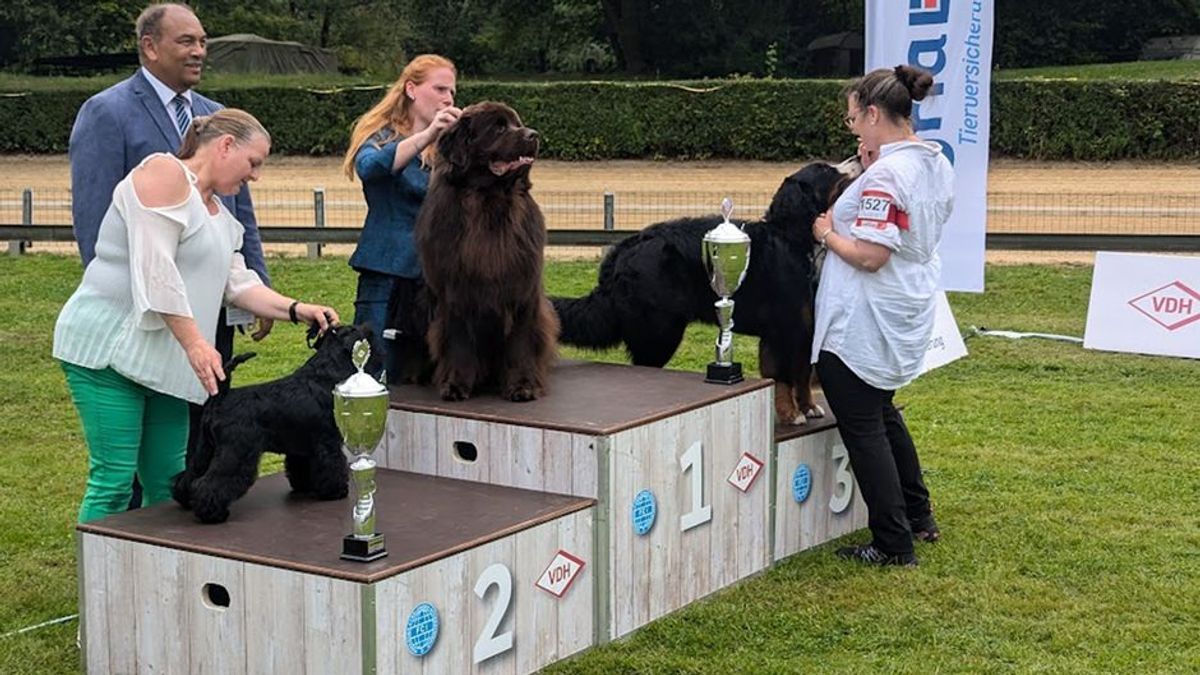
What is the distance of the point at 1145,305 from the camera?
929 cm

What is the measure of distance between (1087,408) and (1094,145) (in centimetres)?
1670

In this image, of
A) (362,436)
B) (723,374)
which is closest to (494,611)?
(362,436)

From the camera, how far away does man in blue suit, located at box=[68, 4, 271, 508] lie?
439cm

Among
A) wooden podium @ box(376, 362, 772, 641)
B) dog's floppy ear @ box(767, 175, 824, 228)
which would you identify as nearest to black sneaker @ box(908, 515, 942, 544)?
wooden podium @ box(376, 362, 772, 641)

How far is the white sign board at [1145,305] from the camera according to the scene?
9.02 m

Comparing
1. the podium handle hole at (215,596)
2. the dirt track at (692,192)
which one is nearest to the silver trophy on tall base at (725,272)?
the podium handle hole at (215,596)

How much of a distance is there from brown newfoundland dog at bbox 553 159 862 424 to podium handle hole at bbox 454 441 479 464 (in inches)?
45.4

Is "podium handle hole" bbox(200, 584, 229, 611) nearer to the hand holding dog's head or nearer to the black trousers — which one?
the hand holding dog's head

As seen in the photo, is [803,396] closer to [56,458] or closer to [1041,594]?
[1041,594]

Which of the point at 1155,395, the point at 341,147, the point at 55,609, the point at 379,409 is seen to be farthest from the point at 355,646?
the point at 341,147

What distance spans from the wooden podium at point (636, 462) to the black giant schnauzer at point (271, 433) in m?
0.56

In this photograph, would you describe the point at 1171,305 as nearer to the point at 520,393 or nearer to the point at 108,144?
the point at 520,393

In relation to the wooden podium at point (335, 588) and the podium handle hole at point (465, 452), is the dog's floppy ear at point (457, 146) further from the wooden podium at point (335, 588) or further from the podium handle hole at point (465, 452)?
the wooden podium at point (335, 588)

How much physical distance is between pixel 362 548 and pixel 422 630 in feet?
0.90
